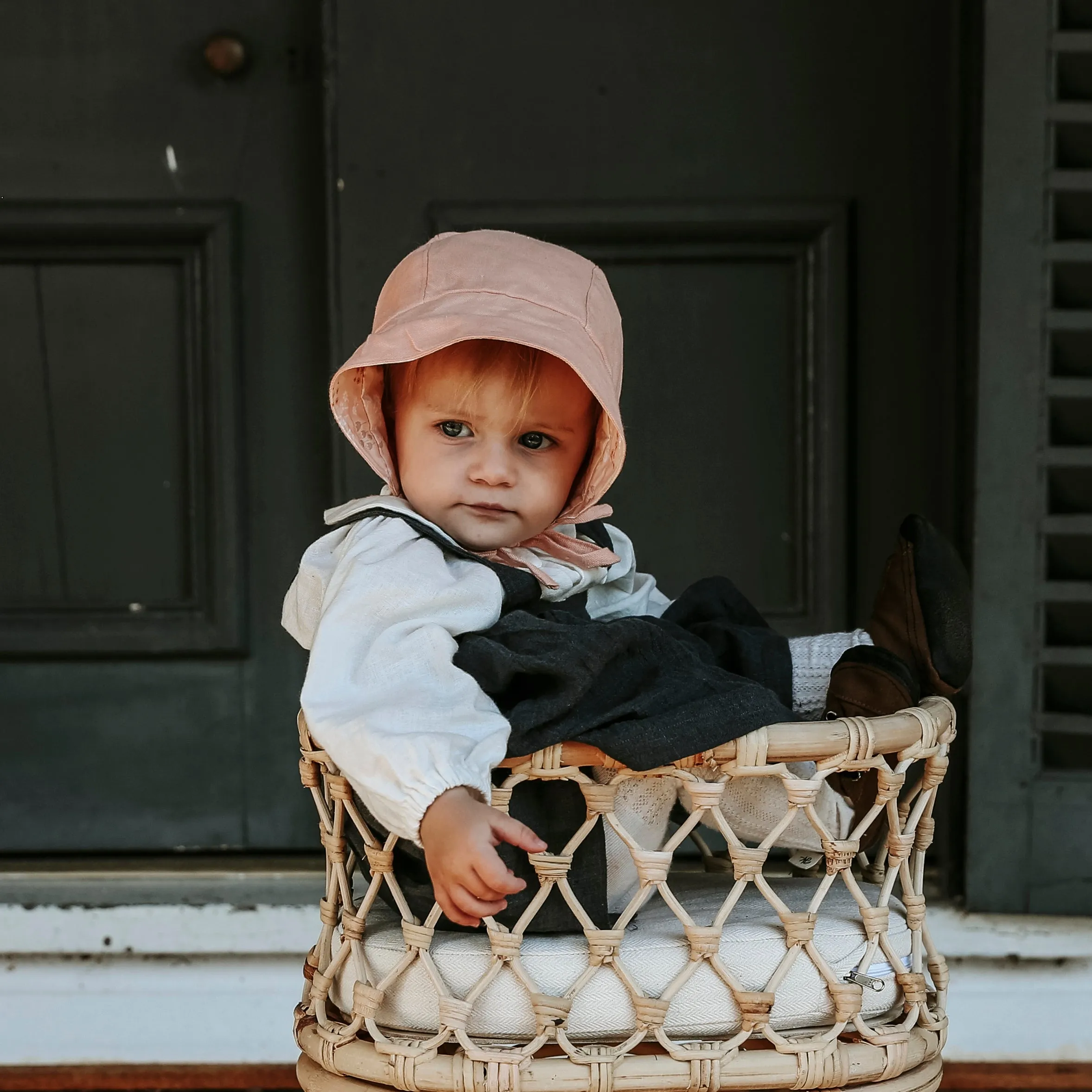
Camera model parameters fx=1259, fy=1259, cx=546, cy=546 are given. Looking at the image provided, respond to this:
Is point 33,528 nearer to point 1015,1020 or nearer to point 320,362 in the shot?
point 320,362

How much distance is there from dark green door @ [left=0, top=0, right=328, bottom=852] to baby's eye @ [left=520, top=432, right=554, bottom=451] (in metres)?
0.73

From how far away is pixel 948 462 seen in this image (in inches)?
61.0

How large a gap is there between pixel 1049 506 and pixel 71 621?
1228 millimetres

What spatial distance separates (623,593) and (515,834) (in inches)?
19.0

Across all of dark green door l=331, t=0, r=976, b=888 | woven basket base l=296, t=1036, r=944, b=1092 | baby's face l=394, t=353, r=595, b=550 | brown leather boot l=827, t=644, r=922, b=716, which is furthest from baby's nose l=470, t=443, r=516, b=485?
dark green door l=331, t=0, r=976, b=888

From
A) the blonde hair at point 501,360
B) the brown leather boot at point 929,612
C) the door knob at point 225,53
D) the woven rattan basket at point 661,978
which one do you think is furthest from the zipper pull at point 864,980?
the door knob at point 225,53

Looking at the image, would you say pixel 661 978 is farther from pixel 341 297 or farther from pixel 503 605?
pixel 341 297

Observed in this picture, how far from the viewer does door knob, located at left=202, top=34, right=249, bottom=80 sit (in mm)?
1611

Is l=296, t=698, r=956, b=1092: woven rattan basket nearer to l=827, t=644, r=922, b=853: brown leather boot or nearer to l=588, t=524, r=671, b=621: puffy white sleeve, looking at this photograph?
l=827, t=644, r=922, b=853: brown leather boot

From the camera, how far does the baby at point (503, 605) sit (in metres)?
0.73

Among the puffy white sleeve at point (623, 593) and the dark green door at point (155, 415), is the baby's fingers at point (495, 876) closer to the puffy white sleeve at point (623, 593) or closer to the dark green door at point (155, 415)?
the puffy white sleeve at point (623, 593)

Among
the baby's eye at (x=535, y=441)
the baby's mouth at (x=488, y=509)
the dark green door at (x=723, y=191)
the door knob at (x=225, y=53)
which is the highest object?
the door knob at (x=225, y=53)

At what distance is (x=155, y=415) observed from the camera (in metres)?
1.65

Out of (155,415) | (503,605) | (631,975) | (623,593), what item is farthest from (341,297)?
(631,975)
